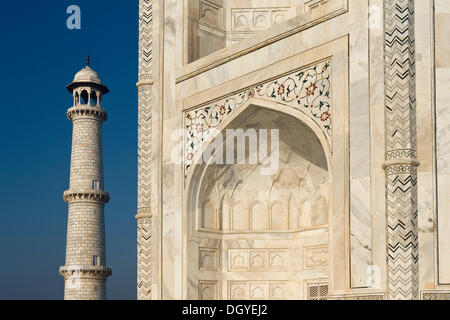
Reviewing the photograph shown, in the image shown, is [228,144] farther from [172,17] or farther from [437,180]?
[437,180]

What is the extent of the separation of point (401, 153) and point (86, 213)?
2152 cm

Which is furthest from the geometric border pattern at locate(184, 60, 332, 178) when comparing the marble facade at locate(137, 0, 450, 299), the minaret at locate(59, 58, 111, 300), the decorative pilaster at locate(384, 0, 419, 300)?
the minaret at locate(59, 58, 111, 300)

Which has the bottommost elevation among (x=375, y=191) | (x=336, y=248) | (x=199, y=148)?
(x=336, y=248)

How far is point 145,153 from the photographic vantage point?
14.9m

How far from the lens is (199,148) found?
1401 centimetres

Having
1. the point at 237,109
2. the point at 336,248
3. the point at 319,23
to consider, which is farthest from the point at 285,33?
the point at 336,248

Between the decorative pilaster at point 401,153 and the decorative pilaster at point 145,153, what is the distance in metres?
5.24

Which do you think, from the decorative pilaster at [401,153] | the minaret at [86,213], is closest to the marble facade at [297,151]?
the decorative pilaster at [401,153]

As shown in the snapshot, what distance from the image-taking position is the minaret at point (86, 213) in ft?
100

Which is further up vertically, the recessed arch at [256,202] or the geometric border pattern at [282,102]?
the geometric border pattern at [282,102]

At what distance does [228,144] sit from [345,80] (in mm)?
3055

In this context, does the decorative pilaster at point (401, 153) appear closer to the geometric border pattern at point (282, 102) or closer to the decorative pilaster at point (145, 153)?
the geometric border pattern at point (282, 102)

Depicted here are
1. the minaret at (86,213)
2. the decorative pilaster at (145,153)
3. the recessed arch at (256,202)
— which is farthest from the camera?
the minaret at (86,213)

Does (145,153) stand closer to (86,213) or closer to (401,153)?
(401,153)
